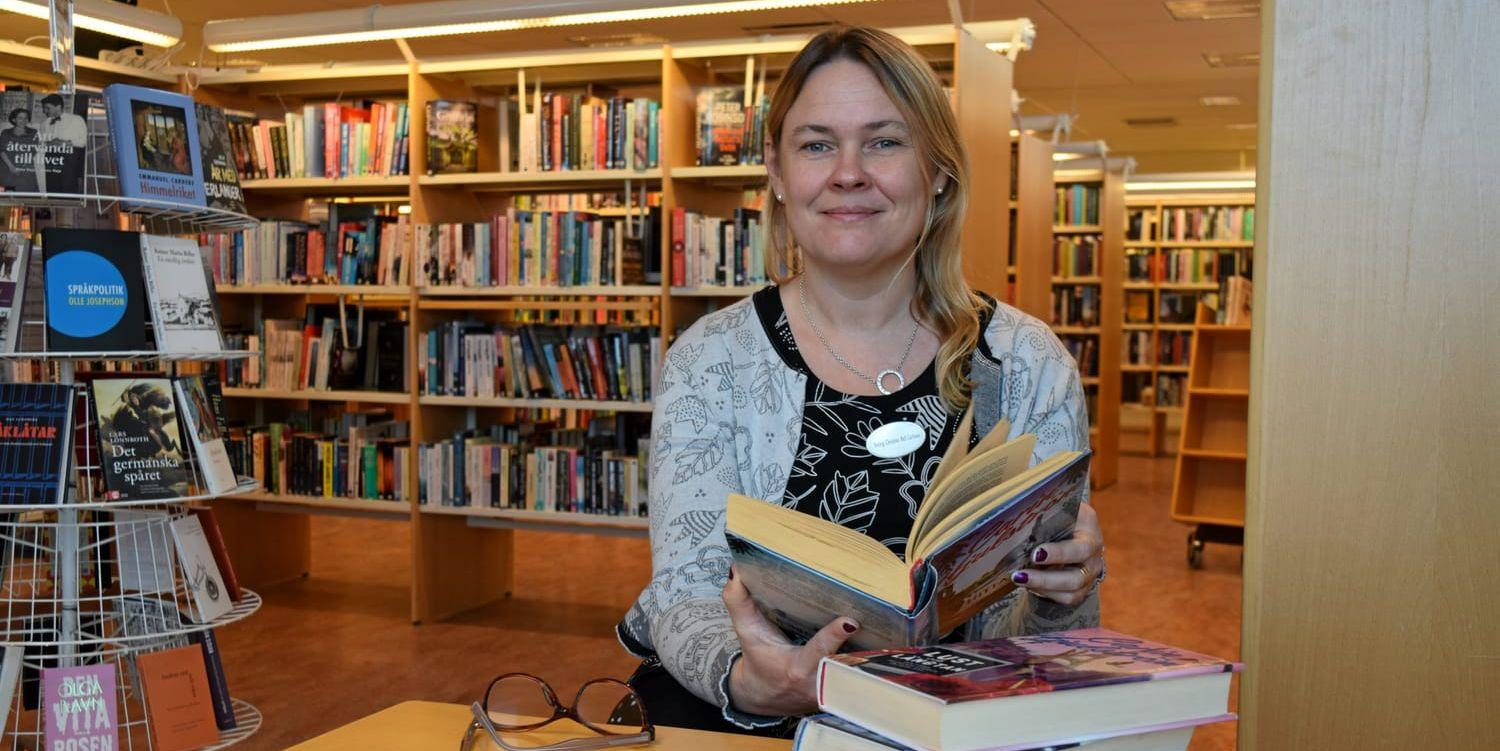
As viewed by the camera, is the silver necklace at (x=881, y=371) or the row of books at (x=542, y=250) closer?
the silver necklace at (x=881, y=371)

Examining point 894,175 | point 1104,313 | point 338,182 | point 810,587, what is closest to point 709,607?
point 810,587

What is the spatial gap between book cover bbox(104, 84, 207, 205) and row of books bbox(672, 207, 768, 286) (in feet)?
7.39

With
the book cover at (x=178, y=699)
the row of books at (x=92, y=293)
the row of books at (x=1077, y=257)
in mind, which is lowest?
the book cover at (x=178, y=699)

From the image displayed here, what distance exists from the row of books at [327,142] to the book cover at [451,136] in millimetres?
107

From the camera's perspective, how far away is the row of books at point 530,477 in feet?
15.6

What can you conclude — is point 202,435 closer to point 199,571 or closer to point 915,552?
point 199,571

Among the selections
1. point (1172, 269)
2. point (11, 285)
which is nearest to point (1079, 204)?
point (1172, 269)

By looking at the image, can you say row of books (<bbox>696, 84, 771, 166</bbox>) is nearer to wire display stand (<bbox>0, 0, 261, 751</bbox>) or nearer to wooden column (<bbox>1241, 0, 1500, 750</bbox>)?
wire display stand (<bbox>0, 0, 261, 751</bbox>)

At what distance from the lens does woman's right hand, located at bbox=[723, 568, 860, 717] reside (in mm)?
1053

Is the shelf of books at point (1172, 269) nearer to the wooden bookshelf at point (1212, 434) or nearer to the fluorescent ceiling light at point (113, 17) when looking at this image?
the wooden bookshelf at point (1212, 434)

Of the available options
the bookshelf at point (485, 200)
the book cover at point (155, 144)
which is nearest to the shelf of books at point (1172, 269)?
the bookshelf at point (485, 200)

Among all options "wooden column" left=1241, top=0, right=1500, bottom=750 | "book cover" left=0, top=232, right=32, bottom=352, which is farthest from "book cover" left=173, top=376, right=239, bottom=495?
"wooden column" left=1241, top=0, right=1500, bottom=750

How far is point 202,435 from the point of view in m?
2.54

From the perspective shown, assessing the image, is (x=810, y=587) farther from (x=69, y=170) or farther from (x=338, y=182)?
(x=338, y=182)
